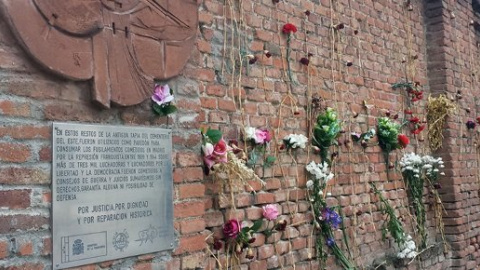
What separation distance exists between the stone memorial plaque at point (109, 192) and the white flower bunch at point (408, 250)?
2.37m

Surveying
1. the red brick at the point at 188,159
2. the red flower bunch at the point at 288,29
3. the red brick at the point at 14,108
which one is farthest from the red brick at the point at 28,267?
the red flower bunch at the point at 288,29

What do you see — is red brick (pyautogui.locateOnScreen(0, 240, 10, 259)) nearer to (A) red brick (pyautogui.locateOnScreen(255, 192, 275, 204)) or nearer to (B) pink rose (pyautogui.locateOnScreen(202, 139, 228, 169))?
(B) pink rose (pyautogui.locateOnScreen(202, 139, 228, 169))

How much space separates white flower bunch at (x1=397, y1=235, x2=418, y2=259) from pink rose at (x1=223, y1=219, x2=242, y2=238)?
5.97 feet

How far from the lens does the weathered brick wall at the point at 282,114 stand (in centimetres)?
183

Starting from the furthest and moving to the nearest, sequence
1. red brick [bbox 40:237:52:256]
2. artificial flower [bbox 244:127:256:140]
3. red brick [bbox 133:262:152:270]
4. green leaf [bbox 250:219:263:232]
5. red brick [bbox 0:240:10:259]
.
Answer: artificial flower [bbox 244:127:256:140] → green leaf [bbox 250:219:263:232] → red brick [bbox 133:262:152:270] → red brick [bbox 40:237:52:256] → red brick [bbox 0:240:10:259]

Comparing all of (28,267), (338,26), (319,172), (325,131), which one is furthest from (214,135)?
(338,26)

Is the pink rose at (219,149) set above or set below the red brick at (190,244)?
above

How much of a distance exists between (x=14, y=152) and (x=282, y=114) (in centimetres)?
185

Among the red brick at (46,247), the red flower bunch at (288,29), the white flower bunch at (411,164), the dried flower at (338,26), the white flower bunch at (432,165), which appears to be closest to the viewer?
the red brick at (46,247)

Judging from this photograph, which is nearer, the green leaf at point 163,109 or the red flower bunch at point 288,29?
the green leaf at point 163,109

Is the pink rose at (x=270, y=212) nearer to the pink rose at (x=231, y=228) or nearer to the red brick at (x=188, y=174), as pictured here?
the pink rose at (x=231, y=228)

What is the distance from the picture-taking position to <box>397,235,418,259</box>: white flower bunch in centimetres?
397

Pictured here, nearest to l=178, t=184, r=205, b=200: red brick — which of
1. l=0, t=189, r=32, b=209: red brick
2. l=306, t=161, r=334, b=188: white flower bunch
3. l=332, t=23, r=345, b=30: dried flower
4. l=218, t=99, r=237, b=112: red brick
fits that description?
l=218, t=99, r=237, b=112: red brick

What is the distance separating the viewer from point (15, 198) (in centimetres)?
177
